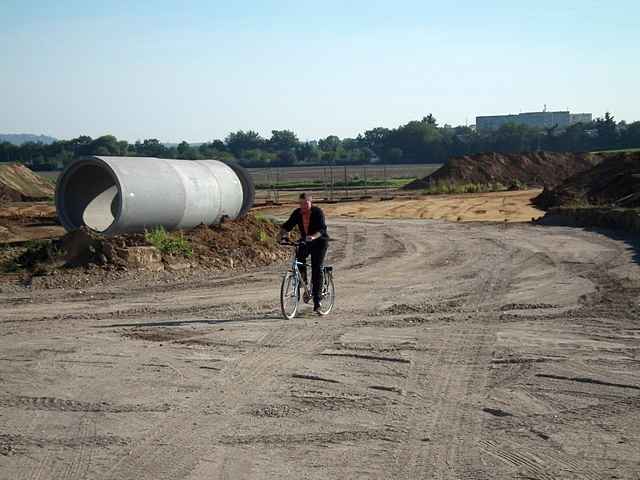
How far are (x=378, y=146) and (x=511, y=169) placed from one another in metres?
57.6

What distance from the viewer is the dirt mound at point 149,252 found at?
18828 millimetres

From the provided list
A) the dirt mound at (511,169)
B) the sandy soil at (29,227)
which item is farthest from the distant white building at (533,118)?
the sandy soil at (29,227)

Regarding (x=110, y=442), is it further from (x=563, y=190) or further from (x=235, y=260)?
(x=563, y=190)

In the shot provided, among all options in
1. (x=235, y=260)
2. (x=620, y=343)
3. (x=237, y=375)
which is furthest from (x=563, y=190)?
(x=237, y=375)

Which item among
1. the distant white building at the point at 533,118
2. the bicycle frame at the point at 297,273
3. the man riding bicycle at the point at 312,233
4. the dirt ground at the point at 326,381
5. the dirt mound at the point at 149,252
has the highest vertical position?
the distant white building at the point at 533,118

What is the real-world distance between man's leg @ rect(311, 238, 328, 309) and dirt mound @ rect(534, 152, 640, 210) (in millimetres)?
23704

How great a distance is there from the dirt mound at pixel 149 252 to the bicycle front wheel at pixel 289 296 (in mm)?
5959

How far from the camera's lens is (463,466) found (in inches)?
281

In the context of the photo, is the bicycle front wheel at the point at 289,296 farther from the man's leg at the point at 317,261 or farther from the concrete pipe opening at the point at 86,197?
the concrete pipe opening at the point at 86,197

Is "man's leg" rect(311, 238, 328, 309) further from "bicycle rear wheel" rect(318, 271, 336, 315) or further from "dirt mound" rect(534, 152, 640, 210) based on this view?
"dirt mound" rect(534, 152, 640, 210)

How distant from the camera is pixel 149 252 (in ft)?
63.9

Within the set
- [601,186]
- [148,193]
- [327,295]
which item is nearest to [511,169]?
[601,186]

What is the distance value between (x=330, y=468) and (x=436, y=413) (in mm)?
1794

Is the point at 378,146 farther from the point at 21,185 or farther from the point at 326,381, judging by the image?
the point at 326,381
